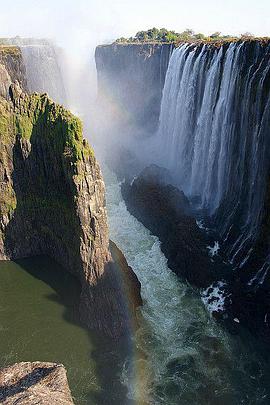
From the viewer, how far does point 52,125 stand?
34.2 metres

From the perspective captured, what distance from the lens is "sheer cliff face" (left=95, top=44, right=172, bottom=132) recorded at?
7738 cm

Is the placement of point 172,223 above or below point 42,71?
below

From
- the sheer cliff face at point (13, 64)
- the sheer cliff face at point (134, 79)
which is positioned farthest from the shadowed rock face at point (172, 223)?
the sheer cliff face at point (134, 79)

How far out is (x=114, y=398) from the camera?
25266mm

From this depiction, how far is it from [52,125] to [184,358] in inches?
805

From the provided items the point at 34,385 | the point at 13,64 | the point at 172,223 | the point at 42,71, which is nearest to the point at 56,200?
the point at 172,223

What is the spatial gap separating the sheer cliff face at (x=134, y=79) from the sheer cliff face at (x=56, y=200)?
1609 inches

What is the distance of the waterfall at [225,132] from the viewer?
3684cm

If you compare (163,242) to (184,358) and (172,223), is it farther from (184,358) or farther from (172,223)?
Result: (184,358)

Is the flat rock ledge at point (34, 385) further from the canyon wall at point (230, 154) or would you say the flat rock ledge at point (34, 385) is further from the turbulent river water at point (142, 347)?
the canyon wall at point (230, 154)

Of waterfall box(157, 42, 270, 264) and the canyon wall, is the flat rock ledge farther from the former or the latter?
waterfall box(157, 42, 270, 264)

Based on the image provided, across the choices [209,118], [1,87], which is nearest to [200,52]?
[209,118]

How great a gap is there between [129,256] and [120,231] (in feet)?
18.3

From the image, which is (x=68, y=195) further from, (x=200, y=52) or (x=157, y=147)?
(x=157, y=147)
